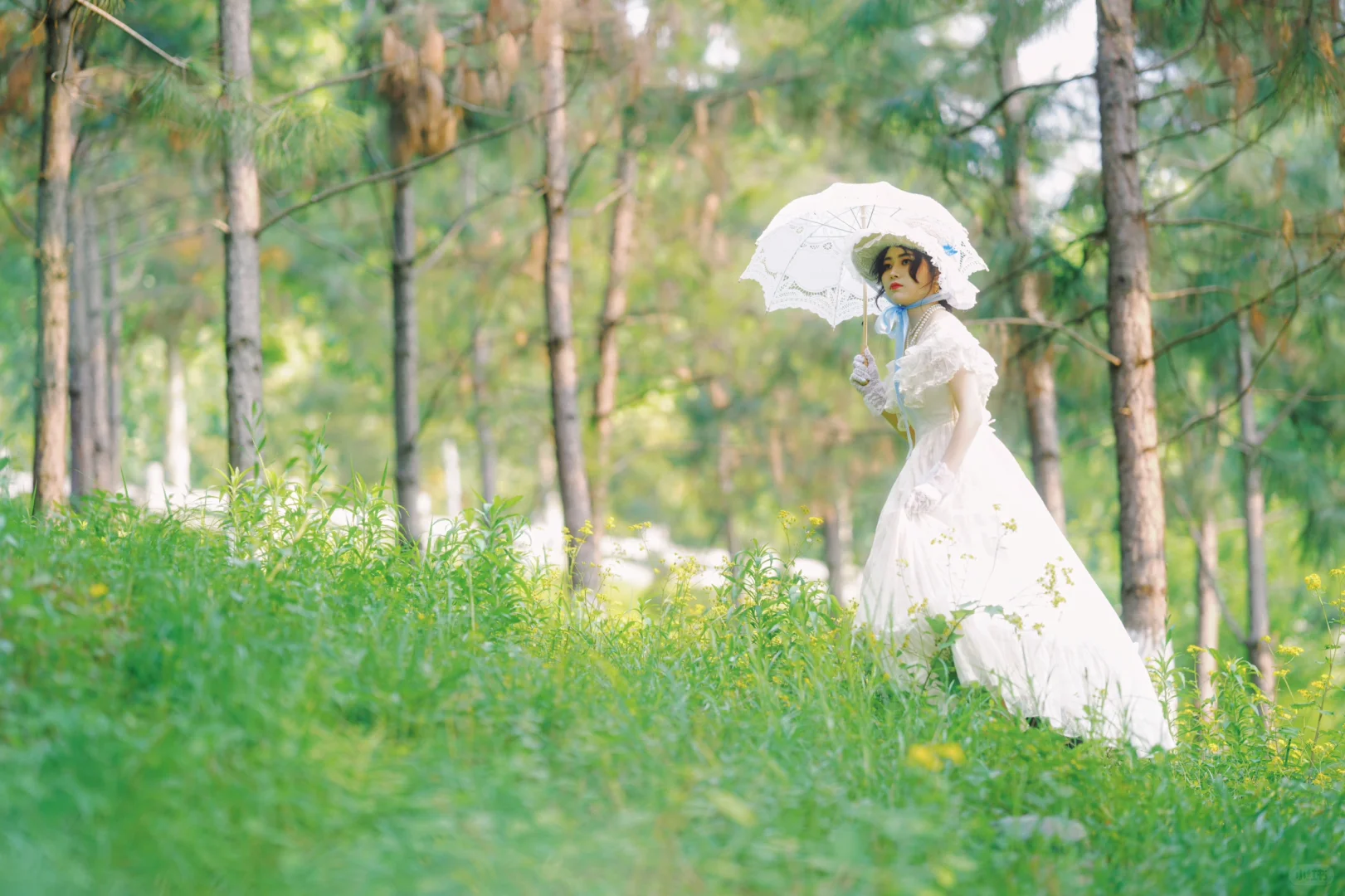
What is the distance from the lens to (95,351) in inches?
430

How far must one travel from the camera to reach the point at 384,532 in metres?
4.43

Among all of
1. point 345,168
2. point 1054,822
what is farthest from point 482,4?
point 1054,822

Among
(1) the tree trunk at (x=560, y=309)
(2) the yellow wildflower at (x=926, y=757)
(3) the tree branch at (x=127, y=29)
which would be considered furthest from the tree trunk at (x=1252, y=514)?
(3) the tree branch at (x=127, y=29)

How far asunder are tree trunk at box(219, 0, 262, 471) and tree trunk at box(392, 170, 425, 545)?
106 inches

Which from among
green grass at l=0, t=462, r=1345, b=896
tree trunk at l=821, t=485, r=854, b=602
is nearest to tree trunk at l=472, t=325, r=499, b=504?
tree trunk at l=821, t=485, r=854, b=602

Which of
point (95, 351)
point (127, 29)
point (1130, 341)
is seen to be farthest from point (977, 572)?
point (95, 351)

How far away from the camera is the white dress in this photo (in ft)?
13.6

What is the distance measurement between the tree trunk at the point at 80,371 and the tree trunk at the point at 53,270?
2.59m

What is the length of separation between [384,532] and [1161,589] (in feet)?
13.2

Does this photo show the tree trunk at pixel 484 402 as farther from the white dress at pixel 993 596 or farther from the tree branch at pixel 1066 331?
the white dress at pixel 993 596

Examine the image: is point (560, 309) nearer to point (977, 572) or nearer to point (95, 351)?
point (977, 572)

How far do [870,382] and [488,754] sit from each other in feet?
8.86

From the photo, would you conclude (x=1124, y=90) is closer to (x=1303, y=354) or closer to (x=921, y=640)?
(x=921, y=640)

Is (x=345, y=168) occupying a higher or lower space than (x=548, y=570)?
higher
